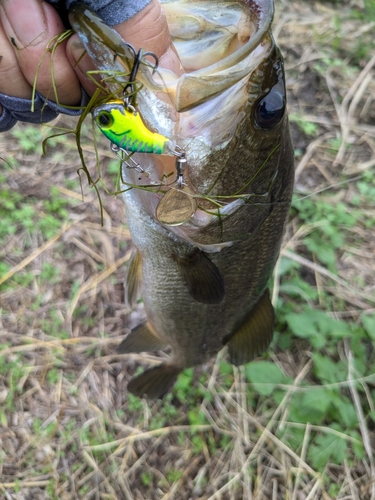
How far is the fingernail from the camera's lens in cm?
88

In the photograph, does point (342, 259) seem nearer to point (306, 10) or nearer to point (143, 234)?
point (143, 234)

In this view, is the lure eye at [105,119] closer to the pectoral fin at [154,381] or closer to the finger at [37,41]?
the finger at [37,41]

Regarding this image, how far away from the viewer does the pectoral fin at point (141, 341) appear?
2.00 m

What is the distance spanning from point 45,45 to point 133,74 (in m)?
0.21

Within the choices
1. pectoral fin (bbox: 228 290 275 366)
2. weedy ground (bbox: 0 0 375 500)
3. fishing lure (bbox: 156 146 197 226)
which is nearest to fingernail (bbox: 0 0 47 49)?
fishing lure (bbox: 156 146 197 226)

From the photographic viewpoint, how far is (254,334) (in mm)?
1851

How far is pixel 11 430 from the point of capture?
233cm

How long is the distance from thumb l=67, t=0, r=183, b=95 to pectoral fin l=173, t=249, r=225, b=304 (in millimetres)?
658

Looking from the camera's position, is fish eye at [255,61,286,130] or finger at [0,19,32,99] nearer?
finger at [0,19,32,99]

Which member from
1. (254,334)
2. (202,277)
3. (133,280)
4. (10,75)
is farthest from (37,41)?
(254,334)

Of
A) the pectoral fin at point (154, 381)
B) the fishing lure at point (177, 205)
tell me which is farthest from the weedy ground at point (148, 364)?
the fishing lure at point (177, 205)

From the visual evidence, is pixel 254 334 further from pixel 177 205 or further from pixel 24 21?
pixel 24 21

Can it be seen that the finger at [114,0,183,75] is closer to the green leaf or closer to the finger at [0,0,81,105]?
the finger at [0,0,81,105]

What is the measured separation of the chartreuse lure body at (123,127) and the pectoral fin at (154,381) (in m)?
1.37
